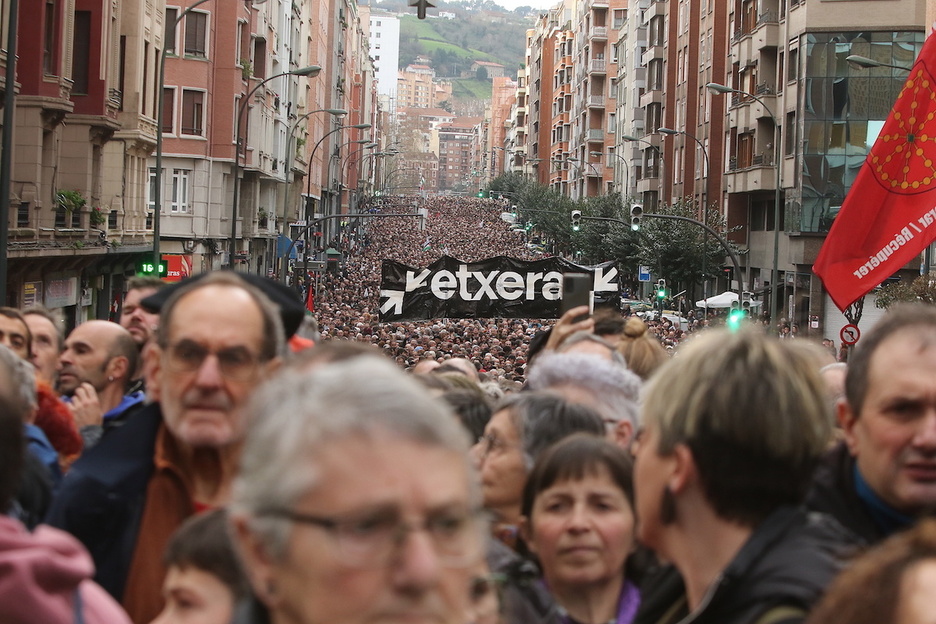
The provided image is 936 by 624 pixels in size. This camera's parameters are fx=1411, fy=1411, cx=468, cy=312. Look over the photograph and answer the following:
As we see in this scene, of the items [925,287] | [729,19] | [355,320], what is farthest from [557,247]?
[925,287]

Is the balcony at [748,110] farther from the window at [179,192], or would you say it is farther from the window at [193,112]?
the window at [179,192]

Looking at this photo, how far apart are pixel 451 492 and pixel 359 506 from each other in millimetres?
168

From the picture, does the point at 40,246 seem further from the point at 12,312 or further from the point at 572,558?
the point at 572,558

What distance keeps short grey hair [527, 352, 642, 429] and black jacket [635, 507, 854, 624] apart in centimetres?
279

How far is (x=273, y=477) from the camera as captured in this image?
2.22m

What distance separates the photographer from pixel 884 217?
35.9ft

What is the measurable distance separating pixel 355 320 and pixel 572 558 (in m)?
34.1

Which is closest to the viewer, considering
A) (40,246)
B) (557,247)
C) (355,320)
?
(40,246)

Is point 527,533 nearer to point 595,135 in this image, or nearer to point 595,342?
point 595,342

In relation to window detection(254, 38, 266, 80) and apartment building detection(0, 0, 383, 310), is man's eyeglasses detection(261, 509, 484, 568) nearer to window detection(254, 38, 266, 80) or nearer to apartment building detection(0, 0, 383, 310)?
apartment building detection(0, 0, 383, 310)

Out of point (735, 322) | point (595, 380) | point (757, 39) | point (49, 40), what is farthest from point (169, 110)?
point (595, 380)

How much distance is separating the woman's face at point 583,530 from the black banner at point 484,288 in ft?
52.2

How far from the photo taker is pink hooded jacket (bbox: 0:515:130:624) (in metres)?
2.39

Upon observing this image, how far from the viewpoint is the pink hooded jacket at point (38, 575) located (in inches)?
94.1
